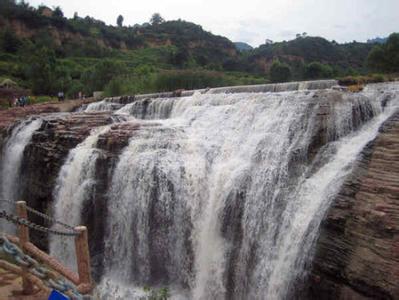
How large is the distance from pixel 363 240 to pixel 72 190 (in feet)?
25.9

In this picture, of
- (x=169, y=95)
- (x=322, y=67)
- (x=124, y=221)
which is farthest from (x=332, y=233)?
(x=322, y=67)

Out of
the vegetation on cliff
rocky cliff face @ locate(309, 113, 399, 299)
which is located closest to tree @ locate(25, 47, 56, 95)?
the vegetation on cliff

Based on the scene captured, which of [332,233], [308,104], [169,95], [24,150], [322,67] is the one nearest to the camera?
[332,233]

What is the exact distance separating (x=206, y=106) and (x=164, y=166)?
13.8ft

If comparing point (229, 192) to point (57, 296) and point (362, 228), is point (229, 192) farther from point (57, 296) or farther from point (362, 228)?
point (57, 296)

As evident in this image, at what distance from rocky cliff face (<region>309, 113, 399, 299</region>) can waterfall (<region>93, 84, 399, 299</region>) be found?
267 mm

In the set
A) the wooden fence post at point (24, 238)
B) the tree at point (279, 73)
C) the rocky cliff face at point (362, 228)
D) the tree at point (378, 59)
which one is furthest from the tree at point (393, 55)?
the wooden fence post at point (24, 238)

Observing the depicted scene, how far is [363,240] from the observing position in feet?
19.1

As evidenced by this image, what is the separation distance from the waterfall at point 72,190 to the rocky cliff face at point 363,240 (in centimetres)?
652

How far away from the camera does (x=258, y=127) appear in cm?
1027

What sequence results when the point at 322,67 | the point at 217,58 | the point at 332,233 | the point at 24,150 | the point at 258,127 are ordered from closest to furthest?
the point at 332,233, the point at 258,127, the point at 24,150, the point at 322,67, the point at 217,58

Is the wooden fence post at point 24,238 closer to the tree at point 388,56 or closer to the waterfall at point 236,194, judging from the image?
the waterfall at point 236,194

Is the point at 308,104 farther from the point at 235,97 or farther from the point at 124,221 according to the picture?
Result: the point at 124,221

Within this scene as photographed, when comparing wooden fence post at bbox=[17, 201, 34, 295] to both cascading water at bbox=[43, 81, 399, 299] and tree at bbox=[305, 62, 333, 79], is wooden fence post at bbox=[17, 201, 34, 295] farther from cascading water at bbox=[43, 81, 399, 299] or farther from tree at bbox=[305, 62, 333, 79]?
tree at bbox=[305, 62, 333, 79]
